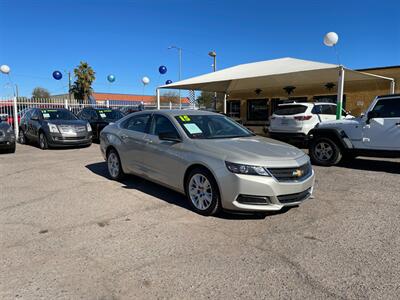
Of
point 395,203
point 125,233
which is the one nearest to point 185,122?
point 125,233

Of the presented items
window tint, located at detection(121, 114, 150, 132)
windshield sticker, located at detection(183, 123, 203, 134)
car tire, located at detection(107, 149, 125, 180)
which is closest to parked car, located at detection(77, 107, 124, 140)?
car tire, located at detection(107, 149, 125, 180)

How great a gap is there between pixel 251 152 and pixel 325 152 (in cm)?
500

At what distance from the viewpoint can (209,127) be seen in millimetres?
5410

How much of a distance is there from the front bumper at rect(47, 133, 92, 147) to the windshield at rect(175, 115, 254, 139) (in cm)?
764

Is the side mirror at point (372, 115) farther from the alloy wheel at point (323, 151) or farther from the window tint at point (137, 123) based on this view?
the window tint at point (137, 123)

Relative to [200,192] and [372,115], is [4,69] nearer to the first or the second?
[200,192]

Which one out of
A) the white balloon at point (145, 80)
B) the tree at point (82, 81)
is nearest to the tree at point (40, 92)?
the tree at point (82, 81)

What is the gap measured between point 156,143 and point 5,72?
20.1 metres

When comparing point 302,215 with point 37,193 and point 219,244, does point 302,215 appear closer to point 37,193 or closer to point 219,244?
point 219,244

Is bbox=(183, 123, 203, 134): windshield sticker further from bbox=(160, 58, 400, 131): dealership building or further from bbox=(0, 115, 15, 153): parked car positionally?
bbox=(0, 115, 15, 153): parked car

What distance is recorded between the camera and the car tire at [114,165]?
6520mm

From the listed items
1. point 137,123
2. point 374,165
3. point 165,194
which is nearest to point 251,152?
point 165,194

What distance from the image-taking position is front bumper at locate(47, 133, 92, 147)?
1155 centimetres

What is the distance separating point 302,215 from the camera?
465 centimetres
